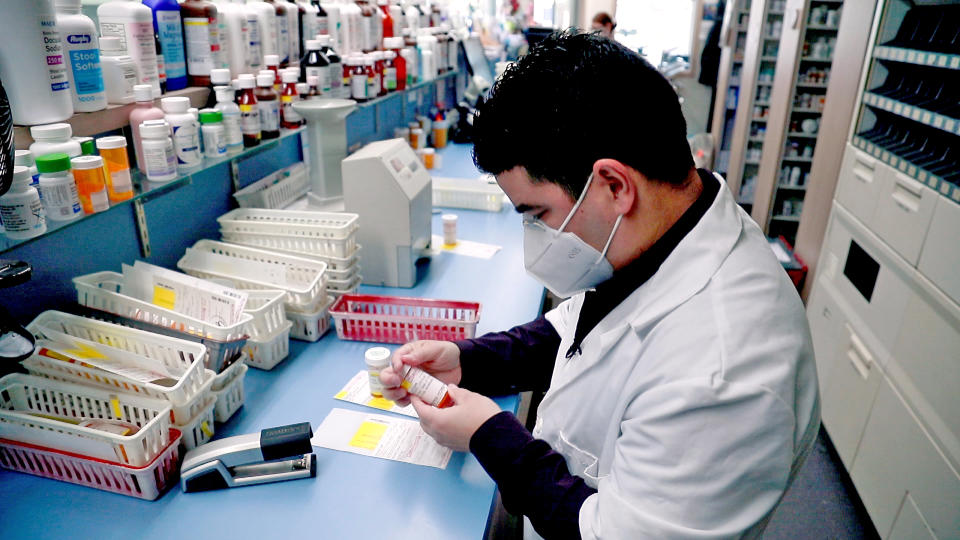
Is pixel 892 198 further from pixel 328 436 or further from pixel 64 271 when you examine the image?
pixel 64 271

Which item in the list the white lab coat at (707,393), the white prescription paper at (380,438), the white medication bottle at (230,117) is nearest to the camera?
the white lab coat at (707,393)

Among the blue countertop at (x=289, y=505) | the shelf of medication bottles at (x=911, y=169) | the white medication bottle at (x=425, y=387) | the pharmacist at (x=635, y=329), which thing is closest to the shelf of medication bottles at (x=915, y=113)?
the shelf of medication bottles at (x=911, y=169)

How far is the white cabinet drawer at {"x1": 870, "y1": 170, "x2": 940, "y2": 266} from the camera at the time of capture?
1955 millimetres

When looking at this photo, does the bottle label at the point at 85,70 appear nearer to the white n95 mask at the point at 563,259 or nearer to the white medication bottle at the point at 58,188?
the white medication bottle at the point at 58,188

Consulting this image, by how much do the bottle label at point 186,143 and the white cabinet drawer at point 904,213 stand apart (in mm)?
2265

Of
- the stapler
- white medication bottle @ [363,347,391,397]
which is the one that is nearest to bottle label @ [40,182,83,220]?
the stapler

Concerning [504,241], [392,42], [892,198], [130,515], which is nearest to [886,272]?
[892,198]

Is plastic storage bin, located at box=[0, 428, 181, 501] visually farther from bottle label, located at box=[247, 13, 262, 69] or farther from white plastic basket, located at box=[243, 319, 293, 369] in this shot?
bottle label, located at box=[247, 13, 262, 69]

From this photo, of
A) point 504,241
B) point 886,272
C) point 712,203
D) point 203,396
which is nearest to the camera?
point 712,203

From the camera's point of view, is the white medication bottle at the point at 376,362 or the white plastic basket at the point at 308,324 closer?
the white medication bottle at the point at 376,362

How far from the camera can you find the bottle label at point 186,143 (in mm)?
1443

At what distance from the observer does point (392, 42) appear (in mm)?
2734

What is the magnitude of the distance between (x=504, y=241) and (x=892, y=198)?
4.87 feet

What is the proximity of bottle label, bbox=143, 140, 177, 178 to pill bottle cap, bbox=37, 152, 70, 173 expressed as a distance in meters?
0.25
